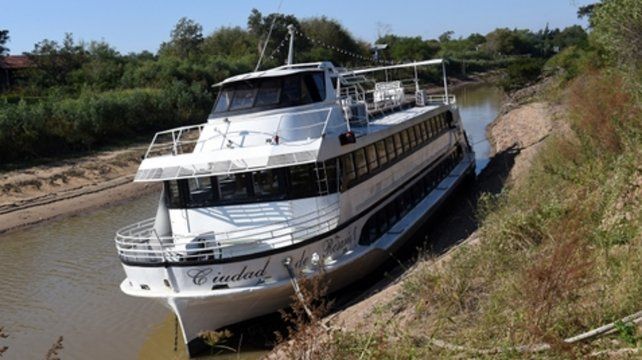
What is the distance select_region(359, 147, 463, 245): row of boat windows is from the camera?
488 inches

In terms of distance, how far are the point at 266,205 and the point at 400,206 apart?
4.52m

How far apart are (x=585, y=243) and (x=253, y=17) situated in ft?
222

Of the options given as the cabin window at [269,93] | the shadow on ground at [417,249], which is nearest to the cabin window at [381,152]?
the shadow on ground at [417,249]

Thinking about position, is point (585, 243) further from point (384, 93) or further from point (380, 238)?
point (384, 93)

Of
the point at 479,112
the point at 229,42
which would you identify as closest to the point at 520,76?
the point at 479,112

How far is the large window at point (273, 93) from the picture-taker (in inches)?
484

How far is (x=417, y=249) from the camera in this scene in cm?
1255

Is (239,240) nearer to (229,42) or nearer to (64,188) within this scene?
(64,188)

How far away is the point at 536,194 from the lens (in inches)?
467

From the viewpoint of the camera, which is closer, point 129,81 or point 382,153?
point 382,153

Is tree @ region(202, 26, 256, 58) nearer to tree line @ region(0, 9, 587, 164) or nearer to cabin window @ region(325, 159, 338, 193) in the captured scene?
tree line @ region(0, 9, 587, 164)

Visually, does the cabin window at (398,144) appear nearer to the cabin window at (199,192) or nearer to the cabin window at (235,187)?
the cabin window at (235,187)

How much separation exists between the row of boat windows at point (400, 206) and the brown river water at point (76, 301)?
3.37 metres

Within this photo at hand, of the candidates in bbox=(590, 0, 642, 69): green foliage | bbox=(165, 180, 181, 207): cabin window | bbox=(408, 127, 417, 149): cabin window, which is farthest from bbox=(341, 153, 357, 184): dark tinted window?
bbox=(590, 0, 642, 69): green foliage
